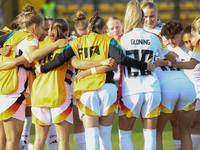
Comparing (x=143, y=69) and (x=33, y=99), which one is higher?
(x=143, y=69)

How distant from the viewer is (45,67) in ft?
11.5

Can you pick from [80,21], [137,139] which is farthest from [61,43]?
[137,139]

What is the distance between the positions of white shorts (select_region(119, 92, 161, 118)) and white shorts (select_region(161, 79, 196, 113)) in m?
0.22

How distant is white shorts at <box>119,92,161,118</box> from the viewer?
11.2 feet

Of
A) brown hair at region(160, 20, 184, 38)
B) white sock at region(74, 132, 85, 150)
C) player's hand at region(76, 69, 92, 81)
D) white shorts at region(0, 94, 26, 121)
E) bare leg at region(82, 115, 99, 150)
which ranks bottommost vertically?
white sock at region(74, 132, 85, 150)

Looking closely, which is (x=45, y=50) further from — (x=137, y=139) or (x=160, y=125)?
(x=137, y=139)

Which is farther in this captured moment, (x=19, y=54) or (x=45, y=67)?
(x=19, y=54)

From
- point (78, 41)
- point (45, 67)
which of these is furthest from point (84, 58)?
point (45, 67)

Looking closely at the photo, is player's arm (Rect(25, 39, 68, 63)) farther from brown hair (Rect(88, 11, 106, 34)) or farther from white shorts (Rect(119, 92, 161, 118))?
white shorts (Rect(119, 92, 161, 118))

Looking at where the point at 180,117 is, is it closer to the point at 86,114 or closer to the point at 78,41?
the point at 86,114

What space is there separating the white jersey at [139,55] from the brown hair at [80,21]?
0.84 metres

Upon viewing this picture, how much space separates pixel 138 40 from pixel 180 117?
1052 mm

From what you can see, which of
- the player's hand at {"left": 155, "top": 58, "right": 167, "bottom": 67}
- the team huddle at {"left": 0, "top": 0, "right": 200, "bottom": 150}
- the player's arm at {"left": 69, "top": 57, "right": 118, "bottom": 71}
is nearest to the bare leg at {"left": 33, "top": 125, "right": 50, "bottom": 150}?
the team huddle at {"left": 0, "top": 0, "right": 200, "bottom": 150}

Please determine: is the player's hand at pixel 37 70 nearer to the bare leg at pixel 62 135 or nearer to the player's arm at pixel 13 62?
the player's arm at pixel 13 62
